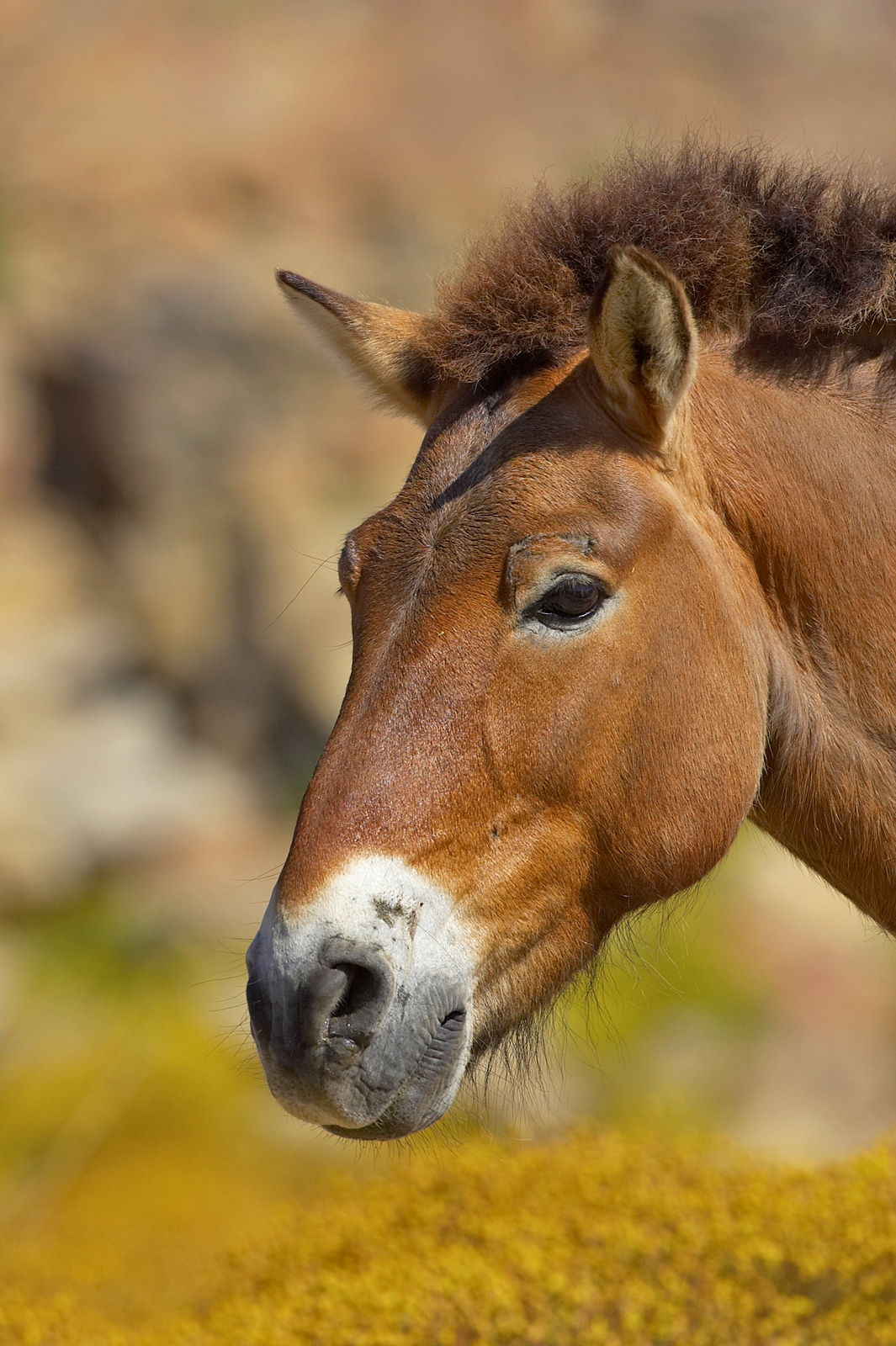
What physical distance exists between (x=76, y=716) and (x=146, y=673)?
0.80 m

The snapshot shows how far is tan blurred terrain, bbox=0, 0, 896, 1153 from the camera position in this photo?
30.7 ft

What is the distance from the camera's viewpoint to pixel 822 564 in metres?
2.68

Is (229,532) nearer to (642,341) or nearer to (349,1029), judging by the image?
(642,341)

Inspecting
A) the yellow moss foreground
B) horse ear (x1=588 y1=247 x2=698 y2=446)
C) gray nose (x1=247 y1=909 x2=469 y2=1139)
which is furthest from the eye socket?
the yellow moss foreground

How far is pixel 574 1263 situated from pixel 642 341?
8.58 ft

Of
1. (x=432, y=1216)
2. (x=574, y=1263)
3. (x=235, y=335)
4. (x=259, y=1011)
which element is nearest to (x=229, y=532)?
(x=235, y=335)

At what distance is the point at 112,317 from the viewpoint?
12.1m

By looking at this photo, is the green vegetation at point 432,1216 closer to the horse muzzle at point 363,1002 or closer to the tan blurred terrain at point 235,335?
the horse muzzle at point 363,1002

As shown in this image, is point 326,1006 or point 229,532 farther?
point 229,532

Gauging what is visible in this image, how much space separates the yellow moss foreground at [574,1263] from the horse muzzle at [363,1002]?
1.26 meters

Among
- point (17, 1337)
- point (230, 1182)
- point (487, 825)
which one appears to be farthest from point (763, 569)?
point (230, 1182)

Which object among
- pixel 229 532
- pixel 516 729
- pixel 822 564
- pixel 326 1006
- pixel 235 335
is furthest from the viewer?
pixel 235 335

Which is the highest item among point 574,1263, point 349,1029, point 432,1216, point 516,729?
point 516,729

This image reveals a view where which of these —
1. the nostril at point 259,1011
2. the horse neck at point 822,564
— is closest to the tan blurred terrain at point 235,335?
the horse neck at point 822,564
